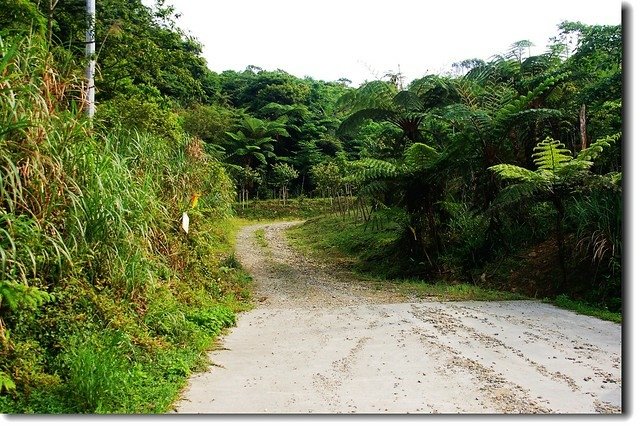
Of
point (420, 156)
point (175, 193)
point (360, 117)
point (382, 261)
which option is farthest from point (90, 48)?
point (382, 261)

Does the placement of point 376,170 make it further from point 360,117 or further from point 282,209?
point 282,209

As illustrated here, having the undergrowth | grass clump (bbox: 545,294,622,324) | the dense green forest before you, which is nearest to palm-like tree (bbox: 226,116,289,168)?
the undergrowth

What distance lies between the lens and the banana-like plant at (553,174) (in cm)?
639

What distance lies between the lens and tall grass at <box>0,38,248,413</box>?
9.58 ft

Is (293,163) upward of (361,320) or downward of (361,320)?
upward

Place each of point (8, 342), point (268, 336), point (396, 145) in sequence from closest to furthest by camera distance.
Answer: point (8, 342)
point (268, 336)
point (396, 145)

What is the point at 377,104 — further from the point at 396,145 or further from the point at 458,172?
the point at 458,172

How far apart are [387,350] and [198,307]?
2.09m

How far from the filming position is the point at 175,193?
6270 millimetres

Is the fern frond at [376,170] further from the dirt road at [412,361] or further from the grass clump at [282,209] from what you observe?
the grass clump at [282,209]

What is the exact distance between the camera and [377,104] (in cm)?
950

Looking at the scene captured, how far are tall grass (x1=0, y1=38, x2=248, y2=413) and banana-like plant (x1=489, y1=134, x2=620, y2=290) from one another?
12.7ft

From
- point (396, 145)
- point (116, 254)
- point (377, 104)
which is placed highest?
point (377, 104)

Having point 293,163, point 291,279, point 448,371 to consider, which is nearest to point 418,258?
point 291,279
